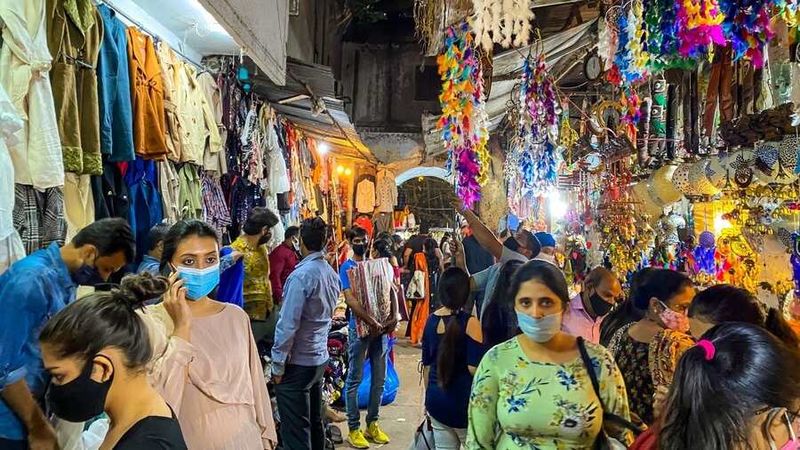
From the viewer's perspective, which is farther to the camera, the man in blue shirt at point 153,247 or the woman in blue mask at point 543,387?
the man in blue shirt at point 153,247

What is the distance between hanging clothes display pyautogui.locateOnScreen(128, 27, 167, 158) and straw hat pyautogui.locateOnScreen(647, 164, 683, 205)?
441 centimetres

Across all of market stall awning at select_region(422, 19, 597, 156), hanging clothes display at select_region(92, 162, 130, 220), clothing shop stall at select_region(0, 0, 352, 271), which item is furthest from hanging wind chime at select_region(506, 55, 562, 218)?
hanging clothes display at select_region(92, 162, 130, 220)

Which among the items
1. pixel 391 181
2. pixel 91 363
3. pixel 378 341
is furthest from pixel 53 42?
pixel 391 181

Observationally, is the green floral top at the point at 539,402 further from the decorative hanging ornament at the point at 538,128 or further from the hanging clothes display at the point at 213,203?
the decorative hanging ornament at the point at 538,128

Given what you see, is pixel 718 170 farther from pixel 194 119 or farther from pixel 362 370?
pixel 194 119

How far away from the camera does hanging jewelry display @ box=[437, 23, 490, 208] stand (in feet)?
13.0

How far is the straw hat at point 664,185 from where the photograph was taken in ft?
17.7

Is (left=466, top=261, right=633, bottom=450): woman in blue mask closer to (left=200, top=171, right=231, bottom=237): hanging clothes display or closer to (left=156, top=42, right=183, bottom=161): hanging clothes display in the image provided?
(left=156, top=42, right=183, bottom=161): hanging clothes display

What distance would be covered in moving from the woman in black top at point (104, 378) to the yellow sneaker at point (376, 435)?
3.52 m

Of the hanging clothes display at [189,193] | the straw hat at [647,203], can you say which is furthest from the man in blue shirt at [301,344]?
the straw hat at [647,203]

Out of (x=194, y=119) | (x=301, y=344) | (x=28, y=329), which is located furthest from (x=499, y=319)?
(x=194, y=119)

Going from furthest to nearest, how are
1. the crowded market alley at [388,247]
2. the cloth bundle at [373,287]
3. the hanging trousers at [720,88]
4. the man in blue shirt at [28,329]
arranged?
the cloth bundle at [373,287] → the hanging trousers at [720,88] → the man in blue shirt at [28,329] → the crowded market alley at [388,247]

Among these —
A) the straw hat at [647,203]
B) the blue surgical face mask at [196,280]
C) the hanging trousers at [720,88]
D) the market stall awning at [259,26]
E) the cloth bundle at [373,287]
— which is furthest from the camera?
the straw hat at [647,203]

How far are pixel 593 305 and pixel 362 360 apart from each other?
2212mm
